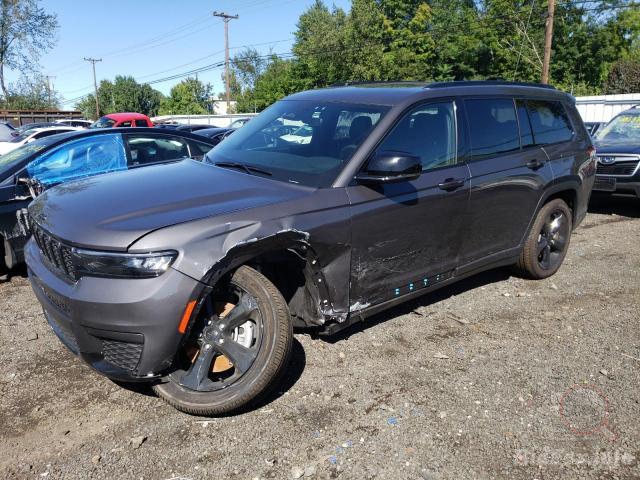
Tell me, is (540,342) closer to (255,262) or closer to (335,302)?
(335,302)

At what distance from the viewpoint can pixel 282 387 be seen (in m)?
3.42

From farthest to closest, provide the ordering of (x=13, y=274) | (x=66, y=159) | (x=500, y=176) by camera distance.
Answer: (x=66, y=159) → (x=13, y=274) → (x=500, y=176)

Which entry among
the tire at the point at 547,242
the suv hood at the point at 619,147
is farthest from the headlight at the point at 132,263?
the suv hood at the point at 619,147

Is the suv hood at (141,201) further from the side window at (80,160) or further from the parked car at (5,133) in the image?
the parked car at (5,133)

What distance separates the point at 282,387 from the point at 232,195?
1263mm

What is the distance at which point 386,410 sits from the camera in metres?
3.17

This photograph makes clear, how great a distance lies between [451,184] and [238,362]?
2037mm

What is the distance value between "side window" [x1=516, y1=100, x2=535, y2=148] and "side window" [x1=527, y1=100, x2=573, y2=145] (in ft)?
0.24

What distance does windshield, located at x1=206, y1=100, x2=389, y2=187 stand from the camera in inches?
137

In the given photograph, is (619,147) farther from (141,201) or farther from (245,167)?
(141,201)

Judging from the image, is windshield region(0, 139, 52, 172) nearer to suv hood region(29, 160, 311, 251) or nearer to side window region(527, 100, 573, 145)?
suv hood region(29, 160, 311, 251)

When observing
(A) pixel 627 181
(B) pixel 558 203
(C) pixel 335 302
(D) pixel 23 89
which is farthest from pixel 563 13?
(D) pixel 23 89

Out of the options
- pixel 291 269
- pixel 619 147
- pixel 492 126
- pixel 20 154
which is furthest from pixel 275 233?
pixel 619 147

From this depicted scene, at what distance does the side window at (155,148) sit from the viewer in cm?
634
